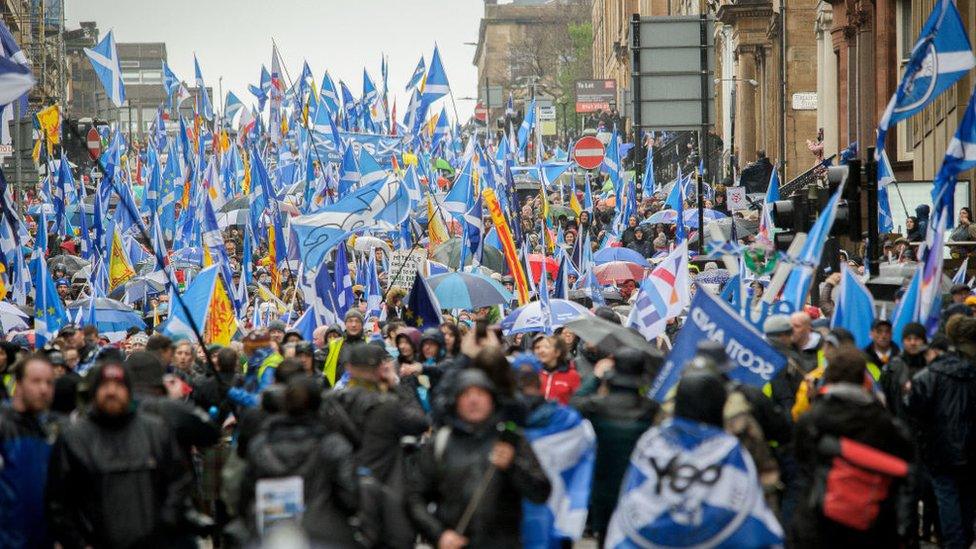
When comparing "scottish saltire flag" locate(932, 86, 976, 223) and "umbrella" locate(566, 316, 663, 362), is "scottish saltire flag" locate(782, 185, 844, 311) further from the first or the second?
"umbrella" locate(566, 316, 663, 362)

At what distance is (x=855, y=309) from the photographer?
12.7 metres

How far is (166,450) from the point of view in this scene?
8234mm

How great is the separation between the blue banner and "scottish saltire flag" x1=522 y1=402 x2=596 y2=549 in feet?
2.96

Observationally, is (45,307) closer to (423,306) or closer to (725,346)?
(423,306)

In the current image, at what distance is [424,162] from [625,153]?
1801 cm

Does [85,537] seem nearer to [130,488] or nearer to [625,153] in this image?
[130,488]

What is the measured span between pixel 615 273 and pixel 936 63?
9.64 m

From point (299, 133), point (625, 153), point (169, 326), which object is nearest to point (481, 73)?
point (625, 153)

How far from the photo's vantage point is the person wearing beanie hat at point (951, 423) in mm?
10766

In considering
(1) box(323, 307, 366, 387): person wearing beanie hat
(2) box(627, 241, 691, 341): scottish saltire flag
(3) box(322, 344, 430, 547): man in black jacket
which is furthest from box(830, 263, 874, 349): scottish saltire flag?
(3) box(322, 344, 430, 547): man in black jacket

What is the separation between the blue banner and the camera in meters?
10.2

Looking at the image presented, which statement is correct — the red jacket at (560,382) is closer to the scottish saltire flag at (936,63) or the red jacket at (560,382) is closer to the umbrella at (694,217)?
the scottish saltire flag at (936,63)

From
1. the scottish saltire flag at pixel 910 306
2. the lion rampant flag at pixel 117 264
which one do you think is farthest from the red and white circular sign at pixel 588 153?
the scottish saltire flag at pixel 910 306

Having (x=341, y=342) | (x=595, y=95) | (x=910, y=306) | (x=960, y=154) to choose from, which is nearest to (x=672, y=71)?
(x=341, y=342)
